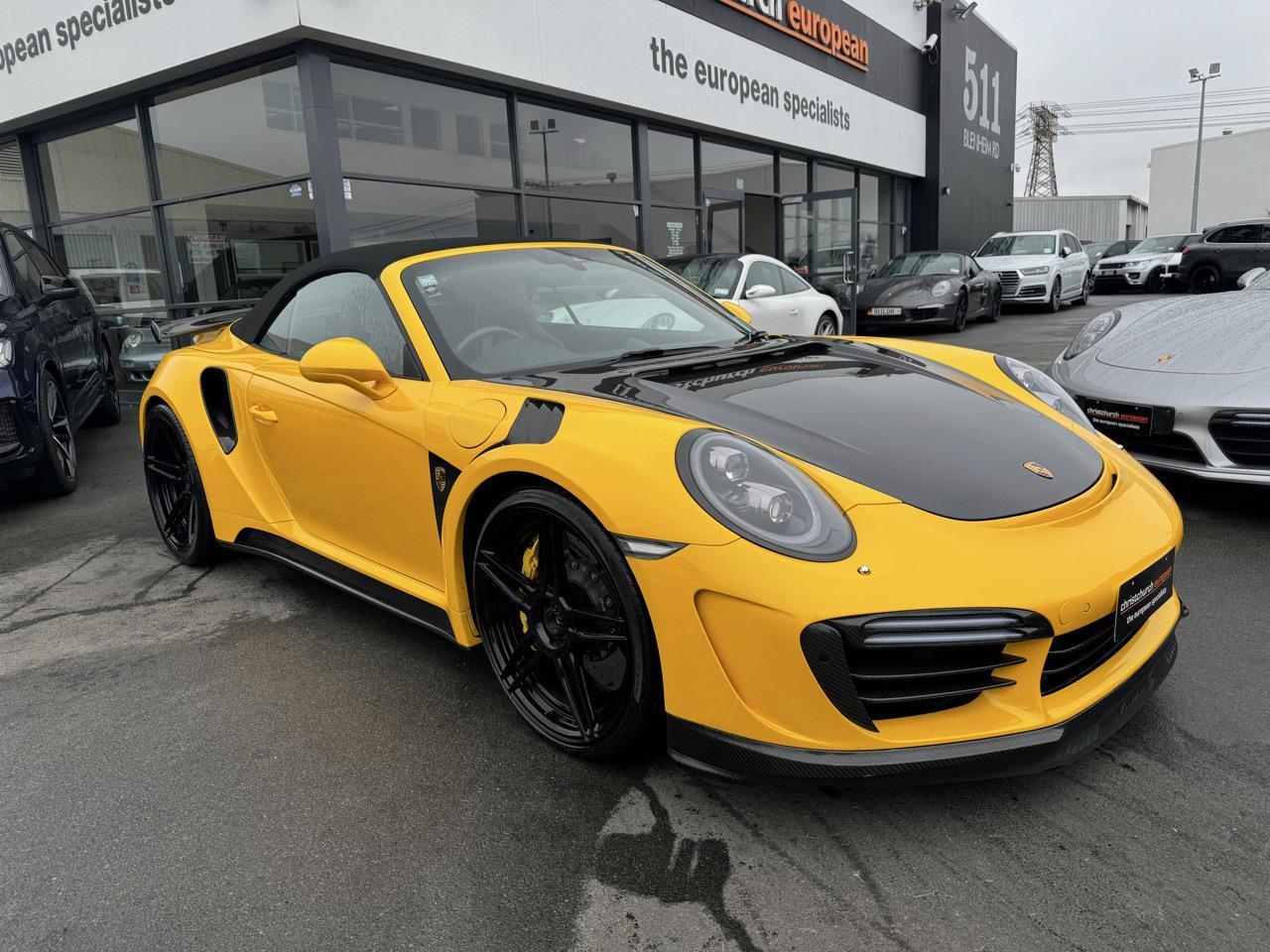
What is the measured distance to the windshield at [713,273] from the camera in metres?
8.91

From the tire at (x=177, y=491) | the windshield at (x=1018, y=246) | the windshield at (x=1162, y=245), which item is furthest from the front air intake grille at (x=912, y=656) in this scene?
the windshield at (x=1162, y=245)

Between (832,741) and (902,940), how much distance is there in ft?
1.17

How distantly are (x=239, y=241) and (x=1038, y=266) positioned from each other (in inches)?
542

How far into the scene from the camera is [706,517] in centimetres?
182

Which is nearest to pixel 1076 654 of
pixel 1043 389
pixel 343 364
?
pixel 1043 389

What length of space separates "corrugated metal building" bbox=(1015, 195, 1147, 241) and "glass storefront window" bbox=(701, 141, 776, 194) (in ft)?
118

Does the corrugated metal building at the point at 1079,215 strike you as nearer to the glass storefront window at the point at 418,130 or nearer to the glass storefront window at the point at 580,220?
the glass storefront window at the point at 580,220

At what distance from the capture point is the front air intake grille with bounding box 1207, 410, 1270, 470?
3551mm

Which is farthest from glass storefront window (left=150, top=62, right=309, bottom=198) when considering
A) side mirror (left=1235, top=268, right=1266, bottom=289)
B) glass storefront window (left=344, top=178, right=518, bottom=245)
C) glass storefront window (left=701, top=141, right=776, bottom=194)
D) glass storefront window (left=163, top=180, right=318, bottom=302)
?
side mirror (left=1235, top=268, right=1266, bottom=289)

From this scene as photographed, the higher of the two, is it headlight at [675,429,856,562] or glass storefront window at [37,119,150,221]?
glass storefront window at [37,119,150,221]

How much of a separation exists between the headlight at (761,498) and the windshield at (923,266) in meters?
13.1

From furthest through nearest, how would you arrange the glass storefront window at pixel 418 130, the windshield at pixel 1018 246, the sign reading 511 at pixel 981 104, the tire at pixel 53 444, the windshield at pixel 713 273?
the sign reading 511 at pixel 981 104
the windshield at pixel 1018 246
the windshield at pixel 713 273
the glass storefront window at pixel 418 130
the tire at pixel 53 444

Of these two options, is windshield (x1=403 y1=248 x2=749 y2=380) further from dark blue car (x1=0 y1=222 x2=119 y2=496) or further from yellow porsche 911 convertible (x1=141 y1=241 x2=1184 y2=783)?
dark blue car (x1=0 y1=222 x2=119 y2=496)

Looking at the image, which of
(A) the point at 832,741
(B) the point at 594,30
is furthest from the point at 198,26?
(A) the point at 832,741
